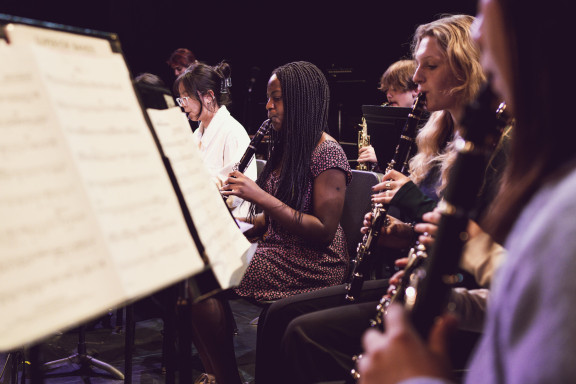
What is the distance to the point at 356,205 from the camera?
7.68 ft

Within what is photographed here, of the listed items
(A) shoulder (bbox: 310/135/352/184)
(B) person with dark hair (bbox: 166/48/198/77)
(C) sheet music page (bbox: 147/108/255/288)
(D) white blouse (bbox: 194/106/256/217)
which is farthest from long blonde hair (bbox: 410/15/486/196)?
(B) person with dark hair (bbox: 166/48/198/77)

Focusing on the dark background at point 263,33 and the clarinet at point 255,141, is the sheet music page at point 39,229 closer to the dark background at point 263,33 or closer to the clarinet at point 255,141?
the clarinet at point 255,141

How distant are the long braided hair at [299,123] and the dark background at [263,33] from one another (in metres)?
2.79

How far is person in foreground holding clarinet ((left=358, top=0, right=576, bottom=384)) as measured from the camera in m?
0.49

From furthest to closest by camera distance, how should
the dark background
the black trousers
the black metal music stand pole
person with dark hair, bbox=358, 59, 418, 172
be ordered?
1. the dark background
2. person with dark hair, bbox=358, 59, 418, 172
3. the black metal music stand pole
4. the black trousers

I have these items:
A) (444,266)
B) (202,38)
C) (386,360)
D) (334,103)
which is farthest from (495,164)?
(202,38)

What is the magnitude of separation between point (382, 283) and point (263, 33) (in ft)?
16.0

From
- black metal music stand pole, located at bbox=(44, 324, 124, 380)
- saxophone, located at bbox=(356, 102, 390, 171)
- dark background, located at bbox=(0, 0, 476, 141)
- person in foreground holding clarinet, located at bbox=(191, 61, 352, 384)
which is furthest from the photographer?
dark background, located at bbox=(0, 0, 476, 141)

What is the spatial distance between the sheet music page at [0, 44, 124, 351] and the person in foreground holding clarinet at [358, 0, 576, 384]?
17.3 inches

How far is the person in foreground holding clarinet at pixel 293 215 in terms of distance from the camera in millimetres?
1980

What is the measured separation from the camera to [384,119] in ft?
9.83

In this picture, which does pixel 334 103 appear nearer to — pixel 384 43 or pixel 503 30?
pixel 384 43

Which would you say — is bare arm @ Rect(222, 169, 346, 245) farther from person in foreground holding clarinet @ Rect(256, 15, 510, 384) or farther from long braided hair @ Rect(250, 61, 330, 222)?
person in foreground holding clarinet @ Rect(256, 15, 510, 384)

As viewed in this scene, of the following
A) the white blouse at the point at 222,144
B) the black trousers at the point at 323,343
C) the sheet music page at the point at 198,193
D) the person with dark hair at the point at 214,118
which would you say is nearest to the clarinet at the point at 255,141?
the person with dark hair at the point at 214,118
